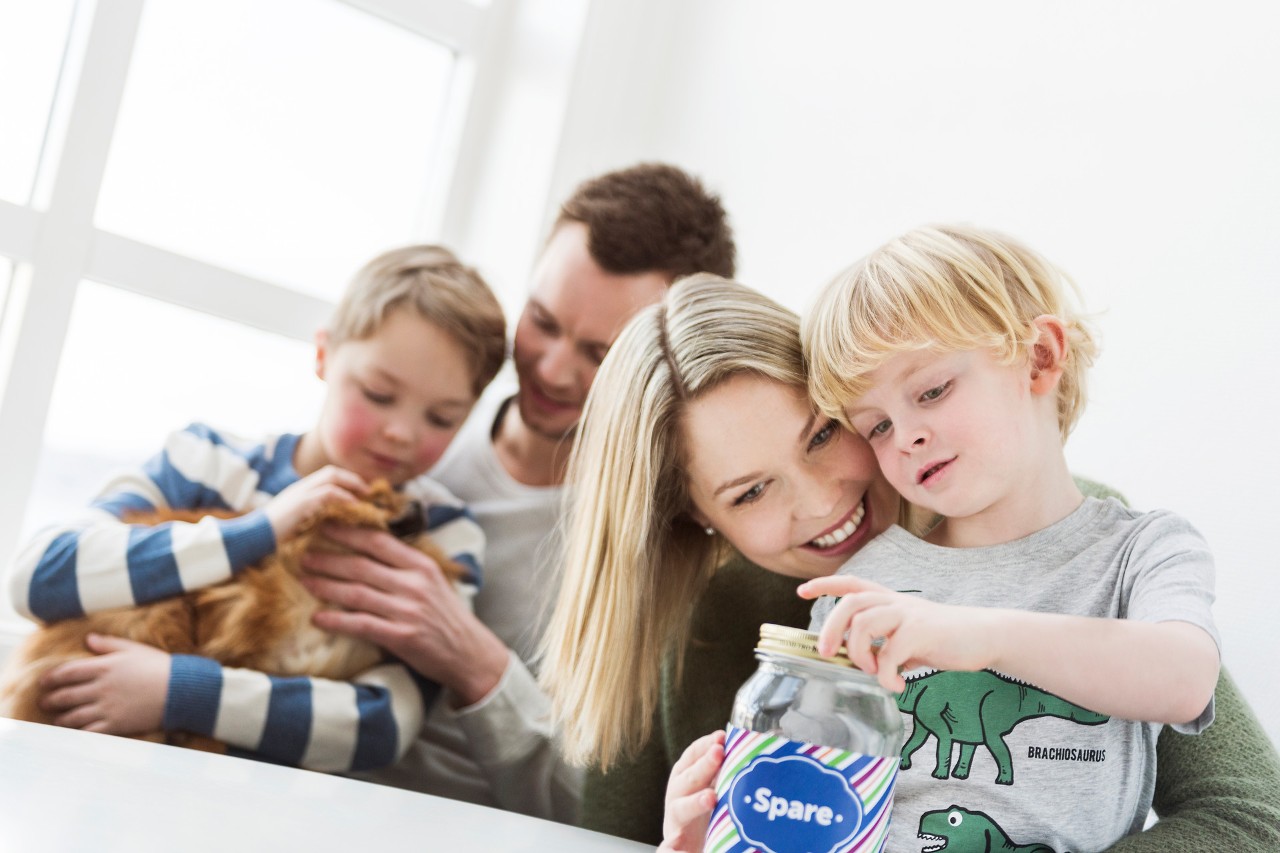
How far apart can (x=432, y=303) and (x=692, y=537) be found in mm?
486

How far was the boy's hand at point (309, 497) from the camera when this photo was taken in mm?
1203

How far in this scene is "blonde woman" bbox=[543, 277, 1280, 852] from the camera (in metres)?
0.98

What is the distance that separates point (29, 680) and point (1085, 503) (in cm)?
106

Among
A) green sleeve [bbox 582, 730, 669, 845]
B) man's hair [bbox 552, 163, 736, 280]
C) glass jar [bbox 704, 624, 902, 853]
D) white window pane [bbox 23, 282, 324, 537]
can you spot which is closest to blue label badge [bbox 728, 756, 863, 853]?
glass jar [bbox 704, 624, 902, 853]

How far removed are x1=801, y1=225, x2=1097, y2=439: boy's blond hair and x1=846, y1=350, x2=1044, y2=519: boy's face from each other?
0.02m

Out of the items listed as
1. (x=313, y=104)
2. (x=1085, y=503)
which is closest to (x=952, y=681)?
(x=1085, y=503)

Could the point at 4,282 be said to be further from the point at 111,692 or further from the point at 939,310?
the point at 939,310

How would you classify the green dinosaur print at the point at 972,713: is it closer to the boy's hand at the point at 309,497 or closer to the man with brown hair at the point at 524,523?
Result: the man with brown hair at the point at 524,523

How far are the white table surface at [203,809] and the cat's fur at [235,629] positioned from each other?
0.27m

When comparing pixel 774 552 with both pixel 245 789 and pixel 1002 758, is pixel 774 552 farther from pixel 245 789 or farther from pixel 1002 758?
pixel 245 789

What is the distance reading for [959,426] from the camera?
0.85 m

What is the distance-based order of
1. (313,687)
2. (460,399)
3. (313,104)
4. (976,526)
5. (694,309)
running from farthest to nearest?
(313,104) → (460,399) → (313,687) → (694,309) → (976,526)

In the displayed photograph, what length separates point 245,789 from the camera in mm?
796

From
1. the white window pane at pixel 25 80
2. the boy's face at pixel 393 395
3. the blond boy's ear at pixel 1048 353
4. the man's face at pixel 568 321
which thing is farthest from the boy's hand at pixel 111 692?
the blond boy's ear at pixel 1048 353
